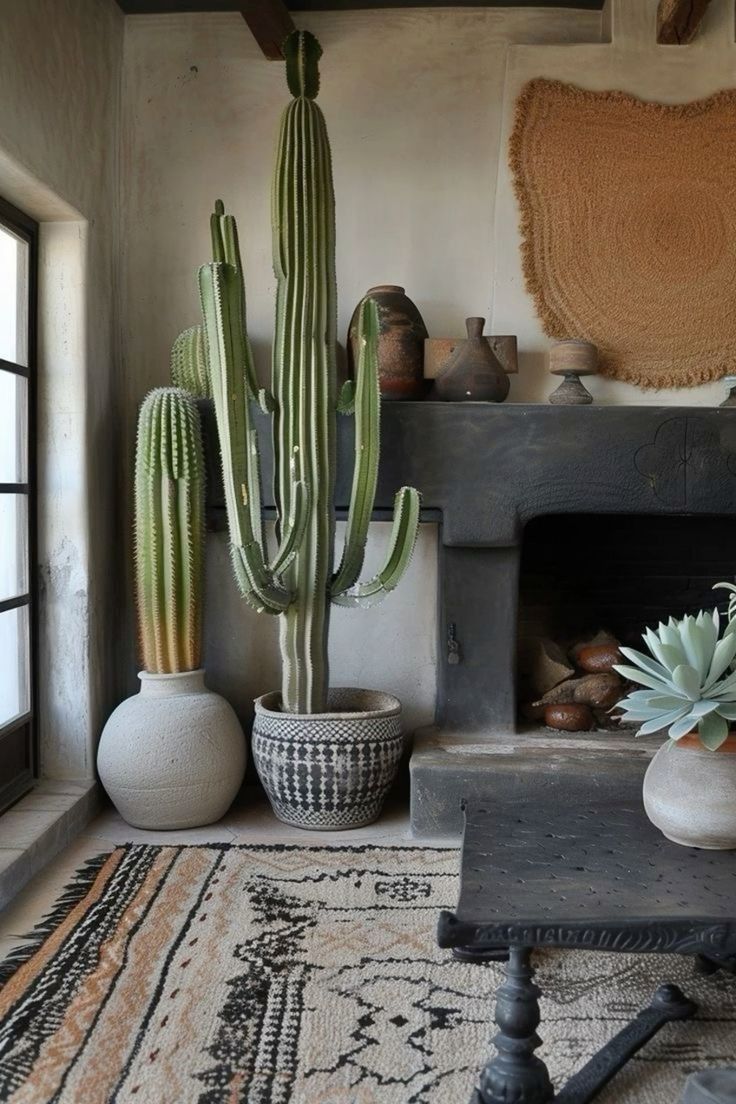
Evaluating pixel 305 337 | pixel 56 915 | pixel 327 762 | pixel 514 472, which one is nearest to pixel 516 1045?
pixel 56 915

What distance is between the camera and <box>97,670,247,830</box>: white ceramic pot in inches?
107

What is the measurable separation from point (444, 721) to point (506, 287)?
4.57 feet

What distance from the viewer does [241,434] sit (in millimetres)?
2615

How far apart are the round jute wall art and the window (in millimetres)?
1544

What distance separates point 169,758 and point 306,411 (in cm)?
104

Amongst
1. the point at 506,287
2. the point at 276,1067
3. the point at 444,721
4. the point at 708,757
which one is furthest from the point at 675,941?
the point at 506,287

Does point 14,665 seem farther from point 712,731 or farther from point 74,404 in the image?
point 712,731

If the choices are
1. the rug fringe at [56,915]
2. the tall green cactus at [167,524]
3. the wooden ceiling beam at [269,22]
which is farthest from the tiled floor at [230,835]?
the wooden ceiling beam at [269,22]

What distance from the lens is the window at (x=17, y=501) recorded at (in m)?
2.69

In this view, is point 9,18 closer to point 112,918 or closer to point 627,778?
point 112,918

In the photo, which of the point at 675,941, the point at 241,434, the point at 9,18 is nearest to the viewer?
the point at 675,941

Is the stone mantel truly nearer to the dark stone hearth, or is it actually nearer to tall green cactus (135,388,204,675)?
the dark stone hearth

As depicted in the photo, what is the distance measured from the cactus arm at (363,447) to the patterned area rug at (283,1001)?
→ 877 mm

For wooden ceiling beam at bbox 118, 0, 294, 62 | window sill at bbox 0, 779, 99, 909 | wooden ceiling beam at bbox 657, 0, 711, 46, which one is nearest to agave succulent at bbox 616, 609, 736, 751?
window sill at bbox 0, 779, 99, 909
